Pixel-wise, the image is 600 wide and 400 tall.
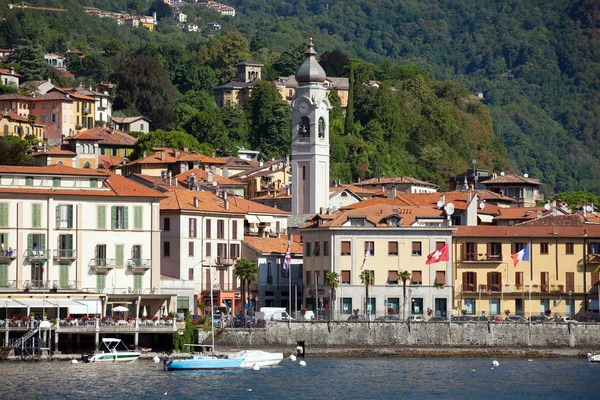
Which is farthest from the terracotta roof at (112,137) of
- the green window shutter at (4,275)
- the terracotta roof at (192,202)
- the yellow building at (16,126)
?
the green window shutter at (4,275)

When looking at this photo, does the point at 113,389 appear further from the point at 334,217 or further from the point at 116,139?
the point at 116,139

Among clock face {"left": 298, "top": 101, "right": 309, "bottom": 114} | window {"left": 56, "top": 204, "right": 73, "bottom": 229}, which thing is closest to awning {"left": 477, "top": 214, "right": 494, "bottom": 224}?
clock face {"left": 298, "top": 101, "right": 309, "bottom": 114}

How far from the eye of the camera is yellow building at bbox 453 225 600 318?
107000 millimetres

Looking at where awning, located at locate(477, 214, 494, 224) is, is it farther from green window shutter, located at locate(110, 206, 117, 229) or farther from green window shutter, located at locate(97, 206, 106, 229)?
green window shutter, located at locate(97, 206, 106, 229)

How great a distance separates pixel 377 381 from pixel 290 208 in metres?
57.6

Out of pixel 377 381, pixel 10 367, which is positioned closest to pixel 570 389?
pixel 377 381

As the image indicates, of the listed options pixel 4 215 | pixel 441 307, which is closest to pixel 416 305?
pixel 441 307

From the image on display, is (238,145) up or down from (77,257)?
up

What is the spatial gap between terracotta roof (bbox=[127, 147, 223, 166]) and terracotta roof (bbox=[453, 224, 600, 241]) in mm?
43904

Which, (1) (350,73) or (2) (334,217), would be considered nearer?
(2) (334,217)

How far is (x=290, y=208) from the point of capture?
465 ft

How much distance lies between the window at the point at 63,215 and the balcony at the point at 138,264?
441 centimetres

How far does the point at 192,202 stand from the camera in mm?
111875

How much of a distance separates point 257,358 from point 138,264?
11.8 m
